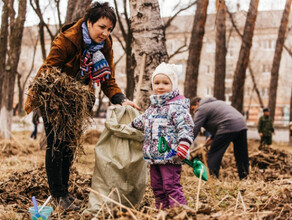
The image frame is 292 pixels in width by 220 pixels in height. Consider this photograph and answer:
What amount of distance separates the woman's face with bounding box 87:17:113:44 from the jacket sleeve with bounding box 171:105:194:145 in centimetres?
95

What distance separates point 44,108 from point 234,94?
10.7 m

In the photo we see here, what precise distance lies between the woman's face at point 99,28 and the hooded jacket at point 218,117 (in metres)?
Result: 2.92

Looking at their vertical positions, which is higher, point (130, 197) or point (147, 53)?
point (147, 53)

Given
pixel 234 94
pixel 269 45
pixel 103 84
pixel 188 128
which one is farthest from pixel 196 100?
pixel 269 45

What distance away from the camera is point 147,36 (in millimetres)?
5074

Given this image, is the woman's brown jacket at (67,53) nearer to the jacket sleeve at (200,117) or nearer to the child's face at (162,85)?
the child's face at (162,85)

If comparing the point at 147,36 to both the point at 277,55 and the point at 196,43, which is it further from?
the point at 277,55

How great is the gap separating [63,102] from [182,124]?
1.07 meters

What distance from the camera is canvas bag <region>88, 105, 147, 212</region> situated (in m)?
3.51

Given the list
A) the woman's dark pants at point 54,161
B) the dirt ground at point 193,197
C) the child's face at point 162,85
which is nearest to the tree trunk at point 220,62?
the dirt ground at point 193,197

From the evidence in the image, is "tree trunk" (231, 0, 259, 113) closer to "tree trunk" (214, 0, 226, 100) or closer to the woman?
"tree trunk" (214, 0, 226, 100)

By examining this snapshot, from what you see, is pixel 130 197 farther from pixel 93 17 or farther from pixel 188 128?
pixel 93 17

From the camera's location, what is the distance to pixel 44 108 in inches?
135

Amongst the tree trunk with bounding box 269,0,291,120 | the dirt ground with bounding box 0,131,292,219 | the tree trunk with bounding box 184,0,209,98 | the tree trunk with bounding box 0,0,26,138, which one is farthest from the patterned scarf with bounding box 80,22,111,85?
the tree trunk with bounding box 269,0,291,120
